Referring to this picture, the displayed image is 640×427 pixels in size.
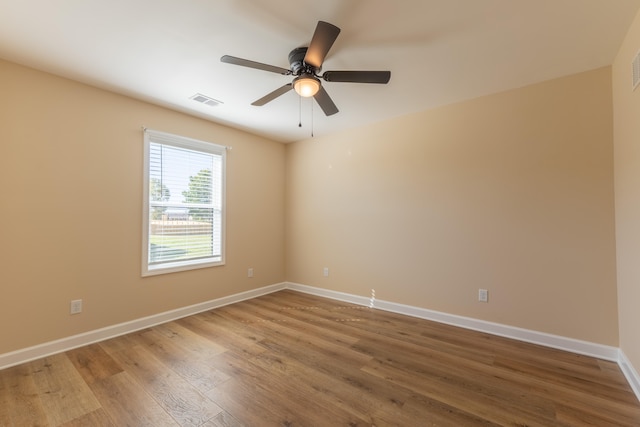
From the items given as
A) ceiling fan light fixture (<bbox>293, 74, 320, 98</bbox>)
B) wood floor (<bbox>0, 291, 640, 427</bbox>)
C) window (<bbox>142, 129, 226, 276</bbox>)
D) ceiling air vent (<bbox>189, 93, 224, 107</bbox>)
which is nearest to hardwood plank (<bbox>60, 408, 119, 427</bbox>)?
wood floor (<bbox>0, 291, 640, 427</bbox>)

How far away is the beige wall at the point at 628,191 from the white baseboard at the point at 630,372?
49mm

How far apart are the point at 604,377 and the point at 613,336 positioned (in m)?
0.47

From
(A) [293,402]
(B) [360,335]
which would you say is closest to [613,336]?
(B) [360,335]

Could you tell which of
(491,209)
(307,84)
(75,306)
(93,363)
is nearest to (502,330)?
(491,209)

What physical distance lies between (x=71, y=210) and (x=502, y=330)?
445 centimetres

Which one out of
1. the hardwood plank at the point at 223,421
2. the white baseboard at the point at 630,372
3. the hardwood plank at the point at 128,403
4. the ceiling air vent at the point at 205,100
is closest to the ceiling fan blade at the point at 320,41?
the ceiling air vent at the point at 205,100

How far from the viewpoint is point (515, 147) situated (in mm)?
2775

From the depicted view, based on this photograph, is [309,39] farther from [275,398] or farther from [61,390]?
[61,390]

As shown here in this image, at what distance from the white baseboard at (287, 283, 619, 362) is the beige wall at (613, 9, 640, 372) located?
18 cm

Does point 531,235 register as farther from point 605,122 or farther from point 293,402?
point 293,402

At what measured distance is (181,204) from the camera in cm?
347

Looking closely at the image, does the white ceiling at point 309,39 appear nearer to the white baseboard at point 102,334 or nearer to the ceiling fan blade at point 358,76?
the ceiling fan blade at point 358,76

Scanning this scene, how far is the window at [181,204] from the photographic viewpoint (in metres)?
3.18

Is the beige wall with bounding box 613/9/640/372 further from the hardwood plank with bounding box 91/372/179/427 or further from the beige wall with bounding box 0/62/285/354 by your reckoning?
the beige wall with bounding box 0/62/285/354
